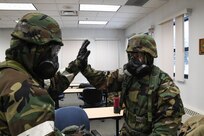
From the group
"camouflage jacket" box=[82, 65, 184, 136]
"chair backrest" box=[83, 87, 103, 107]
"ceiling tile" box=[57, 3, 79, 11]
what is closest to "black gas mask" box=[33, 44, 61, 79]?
"camouflage jacket" box=[82, 65, 184, 136]

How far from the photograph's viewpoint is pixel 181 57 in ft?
13.8

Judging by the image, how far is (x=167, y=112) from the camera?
1.47 metres

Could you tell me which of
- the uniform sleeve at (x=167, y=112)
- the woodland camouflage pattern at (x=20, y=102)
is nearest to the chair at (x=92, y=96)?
the uniform sleeve at (x=167, y=112)

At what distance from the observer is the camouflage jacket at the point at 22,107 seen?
0.76 metres

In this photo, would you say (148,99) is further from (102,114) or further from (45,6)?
(45,6)

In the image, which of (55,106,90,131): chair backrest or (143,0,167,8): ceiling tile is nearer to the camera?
(55,106,90,131): chair backrest

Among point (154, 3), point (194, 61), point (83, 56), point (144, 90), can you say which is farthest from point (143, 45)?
point (154, 3)

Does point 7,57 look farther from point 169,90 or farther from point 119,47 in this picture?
point 119,47

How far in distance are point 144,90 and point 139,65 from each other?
198 millimetres

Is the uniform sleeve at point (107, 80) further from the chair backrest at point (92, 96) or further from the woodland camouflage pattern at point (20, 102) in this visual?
the chair backrest at point (92, 96)

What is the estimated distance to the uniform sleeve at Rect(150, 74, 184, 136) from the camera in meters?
1.46

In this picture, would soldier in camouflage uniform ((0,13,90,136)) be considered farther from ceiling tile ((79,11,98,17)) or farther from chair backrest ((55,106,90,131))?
ceiling tile ((79,11,98,17))

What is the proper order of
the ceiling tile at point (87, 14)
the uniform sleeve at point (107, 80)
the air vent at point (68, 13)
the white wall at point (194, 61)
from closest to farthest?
1. the uniform sleeve at point (107, 80)
2. the white wall at point (194, 61)
3. the air vent at point (68, 13)
4. the ceiling tile at point (87, 14)

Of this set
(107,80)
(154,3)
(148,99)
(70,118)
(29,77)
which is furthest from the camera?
(154,3)
